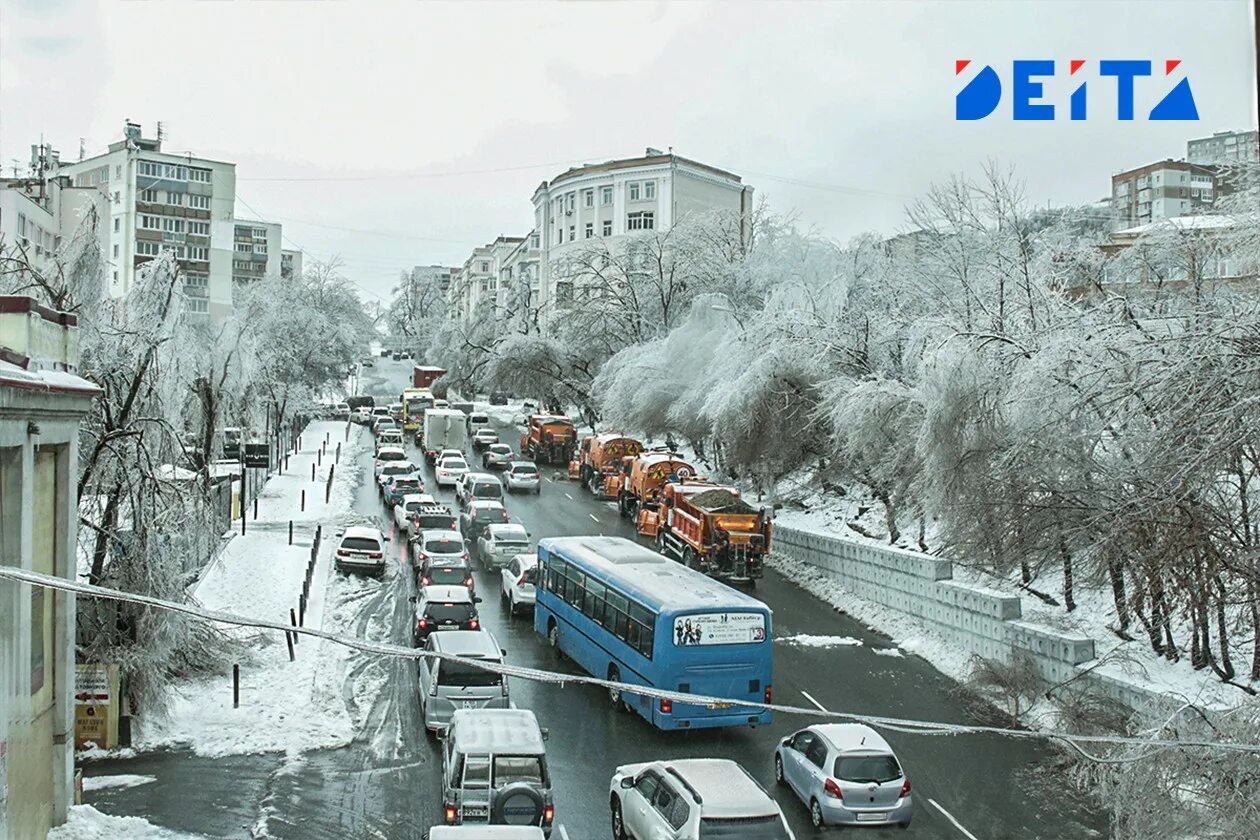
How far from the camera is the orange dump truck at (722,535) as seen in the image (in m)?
33.5

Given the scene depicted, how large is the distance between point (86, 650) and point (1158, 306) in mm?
21670

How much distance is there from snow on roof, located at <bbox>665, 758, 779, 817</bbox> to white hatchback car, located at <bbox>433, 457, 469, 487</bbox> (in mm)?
36514

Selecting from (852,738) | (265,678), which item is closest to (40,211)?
(265,678)

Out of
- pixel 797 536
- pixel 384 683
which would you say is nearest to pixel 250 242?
pixel 797 536

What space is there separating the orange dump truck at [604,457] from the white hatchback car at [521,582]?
65.6 ft

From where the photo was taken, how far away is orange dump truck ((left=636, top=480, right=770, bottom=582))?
33500 millimetres

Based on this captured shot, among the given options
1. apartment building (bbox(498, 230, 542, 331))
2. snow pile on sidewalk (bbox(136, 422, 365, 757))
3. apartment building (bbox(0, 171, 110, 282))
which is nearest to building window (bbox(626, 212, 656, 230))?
apartment building (bbox(498, 230, 542, 331))

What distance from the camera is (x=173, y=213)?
88500 millimetres

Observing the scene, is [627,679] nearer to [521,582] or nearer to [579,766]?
[579,766]

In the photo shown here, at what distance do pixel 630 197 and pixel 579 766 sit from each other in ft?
284

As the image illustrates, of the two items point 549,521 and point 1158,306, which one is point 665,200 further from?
point 1158,306

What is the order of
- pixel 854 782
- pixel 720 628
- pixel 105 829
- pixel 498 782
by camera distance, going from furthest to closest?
pixel 720 628
pixel 854 782
pixel 498 782
pixel 105 829

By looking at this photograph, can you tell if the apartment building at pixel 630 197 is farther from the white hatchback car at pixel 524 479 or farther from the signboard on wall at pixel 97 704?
the signboard on wall at pixel 97 704

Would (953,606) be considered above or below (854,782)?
above
